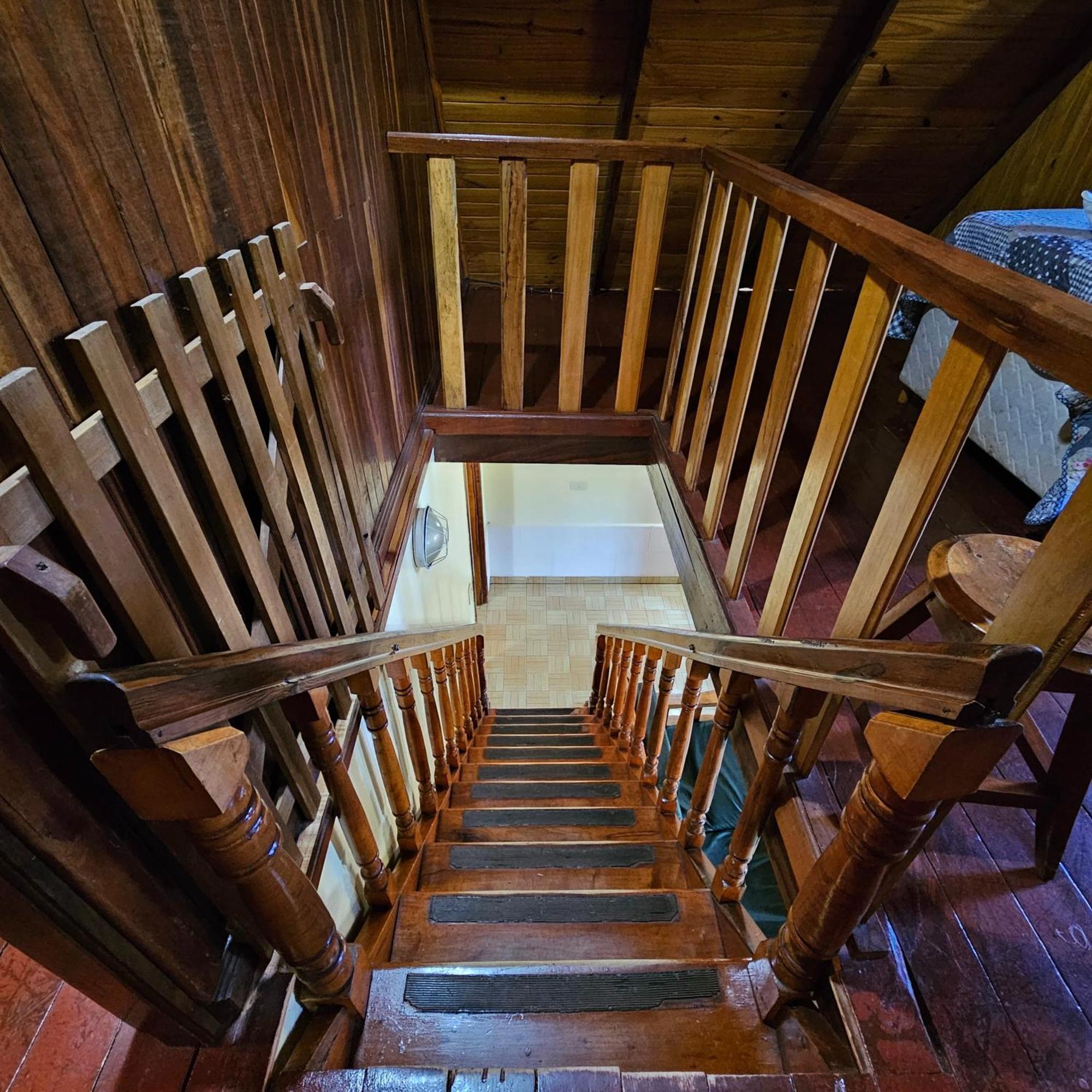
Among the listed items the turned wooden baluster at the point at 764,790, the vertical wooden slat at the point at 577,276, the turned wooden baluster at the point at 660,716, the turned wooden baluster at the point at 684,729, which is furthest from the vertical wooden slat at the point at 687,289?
the turned wooden baluster at the point at 764,790

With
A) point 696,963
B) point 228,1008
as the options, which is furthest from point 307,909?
point 696,963

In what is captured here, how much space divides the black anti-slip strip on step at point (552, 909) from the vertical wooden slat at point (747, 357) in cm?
107

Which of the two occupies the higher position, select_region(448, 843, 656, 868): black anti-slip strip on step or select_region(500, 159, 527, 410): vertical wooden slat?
select_region(500, 159, 527, 410): vertical wooden slat

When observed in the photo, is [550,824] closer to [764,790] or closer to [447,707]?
[447,707]

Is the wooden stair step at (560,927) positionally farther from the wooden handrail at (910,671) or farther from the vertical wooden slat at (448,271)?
the vertical wooden slat at (448,271)

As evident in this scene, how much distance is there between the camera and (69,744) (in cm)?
64

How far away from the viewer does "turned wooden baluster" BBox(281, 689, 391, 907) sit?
3.27ft

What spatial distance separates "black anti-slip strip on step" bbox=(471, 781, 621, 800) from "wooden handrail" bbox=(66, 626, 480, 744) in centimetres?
140

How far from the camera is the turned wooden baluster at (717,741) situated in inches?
52.1

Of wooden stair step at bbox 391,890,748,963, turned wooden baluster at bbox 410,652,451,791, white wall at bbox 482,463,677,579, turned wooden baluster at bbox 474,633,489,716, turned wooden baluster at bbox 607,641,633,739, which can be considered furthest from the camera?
white wall at bbox 482,463,677,579

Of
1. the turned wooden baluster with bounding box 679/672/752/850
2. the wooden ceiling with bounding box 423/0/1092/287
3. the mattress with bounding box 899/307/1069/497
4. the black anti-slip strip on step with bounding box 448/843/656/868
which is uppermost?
the wooden ceiling with bounding box 423/0/1092/287

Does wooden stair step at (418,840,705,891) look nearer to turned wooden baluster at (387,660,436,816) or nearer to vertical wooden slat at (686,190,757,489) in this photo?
turned wooden baluster at (387,660,436,816)

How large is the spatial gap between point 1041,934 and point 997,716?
0.92 metres

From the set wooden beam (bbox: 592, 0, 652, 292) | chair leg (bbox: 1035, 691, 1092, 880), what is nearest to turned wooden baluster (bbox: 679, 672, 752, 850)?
chair leg (bbox: 1035, 691, 1092, 880)
